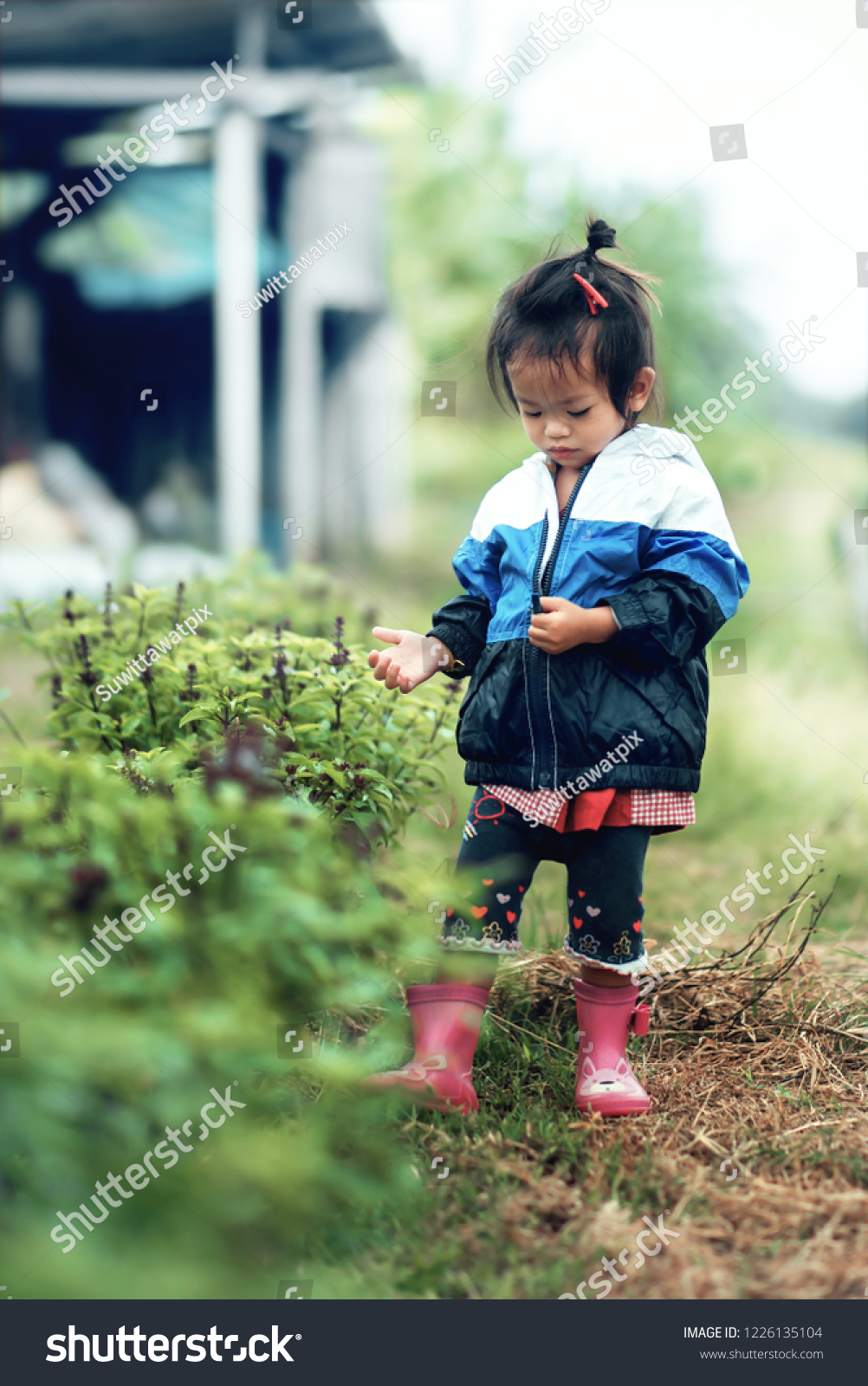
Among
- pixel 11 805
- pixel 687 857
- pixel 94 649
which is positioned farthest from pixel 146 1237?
pixel 687 857

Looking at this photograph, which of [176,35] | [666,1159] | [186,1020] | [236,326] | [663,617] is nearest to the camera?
[186,1020]

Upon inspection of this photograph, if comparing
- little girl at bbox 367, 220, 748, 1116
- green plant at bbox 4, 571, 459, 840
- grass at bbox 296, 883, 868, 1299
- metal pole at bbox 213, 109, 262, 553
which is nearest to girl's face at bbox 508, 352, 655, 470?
little girl at bbox 367, 220, 748, 1116

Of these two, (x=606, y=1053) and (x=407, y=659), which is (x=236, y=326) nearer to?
(x=407, y=659)

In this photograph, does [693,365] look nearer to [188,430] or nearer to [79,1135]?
[188,430]

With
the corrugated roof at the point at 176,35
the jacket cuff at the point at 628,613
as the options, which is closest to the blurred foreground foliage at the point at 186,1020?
the jacket cuff at the point at 628,613

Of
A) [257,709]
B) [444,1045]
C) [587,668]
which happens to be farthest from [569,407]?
[444,1045]

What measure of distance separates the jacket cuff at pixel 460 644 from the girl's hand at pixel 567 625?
0.23 meters

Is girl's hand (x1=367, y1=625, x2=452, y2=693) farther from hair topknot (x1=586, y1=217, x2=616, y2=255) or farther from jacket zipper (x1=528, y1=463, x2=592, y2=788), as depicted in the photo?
hair topknot (x1=586, y1=217, x2=616, y2=255)

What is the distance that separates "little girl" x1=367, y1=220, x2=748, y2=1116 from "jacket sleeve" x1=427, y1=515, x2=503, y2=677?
0.18 ft

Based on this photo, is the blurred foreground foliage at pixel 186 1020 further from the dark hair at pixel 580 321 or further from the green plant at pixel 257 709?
the dark hair at pixel 580 321

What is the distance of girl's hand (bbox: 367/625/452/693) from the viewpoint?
200cm

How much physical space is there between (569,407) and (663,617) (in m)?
0.39

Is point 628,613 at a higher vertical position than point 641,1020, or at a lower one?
higher

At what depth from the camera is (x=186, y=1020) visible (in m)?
1.06
